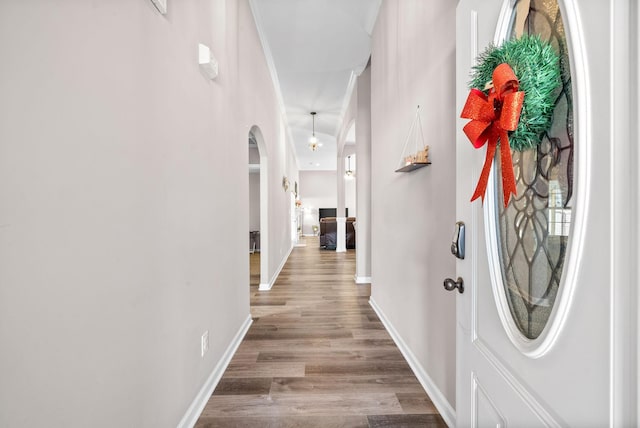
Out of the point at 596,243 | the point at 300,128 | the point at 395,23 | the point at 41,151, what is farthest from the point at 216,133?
the point at 300,128

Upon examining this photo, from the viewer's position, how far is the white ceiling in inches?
118

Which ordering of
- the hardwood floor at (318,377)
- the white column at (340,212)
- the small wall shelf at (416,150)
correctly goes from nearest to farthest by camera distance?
the hardwood floor at (318,377) < the small wall shelf at (416,150) < the white column at (340,212)

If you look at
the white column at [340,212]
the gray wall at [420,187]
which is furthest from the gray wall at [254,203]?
the gray wall at [420,187]

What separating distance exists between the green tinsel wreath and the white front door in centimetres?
2

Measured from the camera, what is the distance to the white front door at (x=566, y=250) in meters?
0.45

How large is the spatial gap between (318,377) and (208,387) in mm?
678

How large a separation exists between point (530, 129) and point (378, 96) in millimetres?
2532

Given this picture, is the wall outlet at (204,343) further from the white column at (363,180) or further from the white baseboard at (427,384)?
the white column at (363,180)

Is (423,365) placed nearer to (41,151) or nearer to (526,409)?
(526,409)

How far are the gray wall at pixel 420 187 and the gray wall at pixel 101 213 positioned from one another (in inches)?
51.6

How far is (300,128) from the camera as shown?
23.5 ft

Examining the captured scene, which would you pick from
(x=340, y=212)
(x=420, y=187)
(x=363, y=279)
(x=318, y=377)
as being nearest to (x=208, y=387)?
(x=318, y=377)

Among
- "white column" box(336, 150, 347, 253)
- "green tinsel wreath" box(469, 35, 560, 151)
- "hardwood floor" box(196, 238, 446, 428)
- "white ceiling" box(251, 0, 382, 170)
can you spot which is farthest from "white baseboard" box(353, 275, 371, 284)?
"green tinsel wreath" box(469, 35, 560, 151)

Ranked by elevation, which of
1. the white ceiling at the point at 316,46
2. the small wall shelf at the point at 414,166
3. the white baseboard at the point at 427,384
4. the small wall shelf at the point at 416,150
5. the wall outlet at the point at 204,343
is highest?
the white ceiling at the point at 316,46
